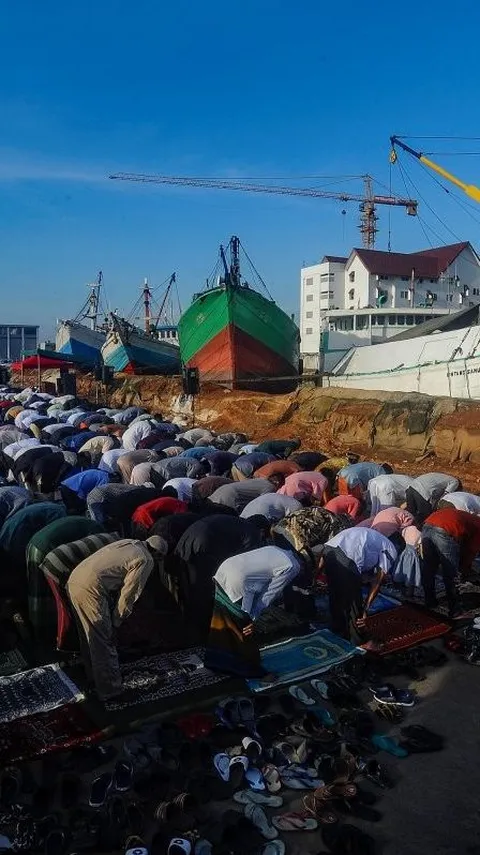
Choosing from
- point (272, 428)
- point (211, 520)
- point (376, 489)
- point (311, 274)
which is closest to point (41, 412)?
point (272, 428)

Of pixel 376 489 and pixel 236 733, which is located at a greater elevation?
pixel 376 489

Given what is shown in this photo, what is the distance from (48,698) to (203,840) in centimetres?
209

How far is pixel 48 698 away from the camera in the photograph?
530cm

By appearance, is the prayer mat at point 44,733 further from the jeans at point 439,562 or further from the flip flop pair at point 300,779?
the jeans at point 439,562

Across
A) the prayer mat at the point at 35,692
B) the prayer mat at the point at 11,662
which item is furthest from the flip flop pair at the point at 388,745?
the prayer mat at the point at 11,662

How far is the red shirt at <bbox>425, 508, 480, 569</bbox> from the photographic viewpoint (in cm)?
718

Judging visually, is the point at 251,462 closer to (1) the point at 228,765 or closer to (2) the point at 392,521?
(2) the point at 392,521

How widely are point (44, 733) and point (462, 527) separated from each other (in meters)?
4.69

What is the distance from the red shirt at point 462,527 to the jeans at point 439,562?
0.09 m

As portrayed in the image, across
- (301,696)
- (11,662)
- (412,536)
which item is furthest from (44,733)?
(412,536)

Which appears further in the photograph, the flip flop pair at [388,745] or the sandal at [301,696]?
the sandal at [301,696]

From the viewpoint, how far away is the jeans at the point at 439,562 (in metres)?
6.98

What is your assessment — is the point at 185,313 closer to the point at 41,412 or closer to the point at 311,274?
the point at 41,412

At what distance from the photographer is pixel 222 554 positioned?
6.40 metres
